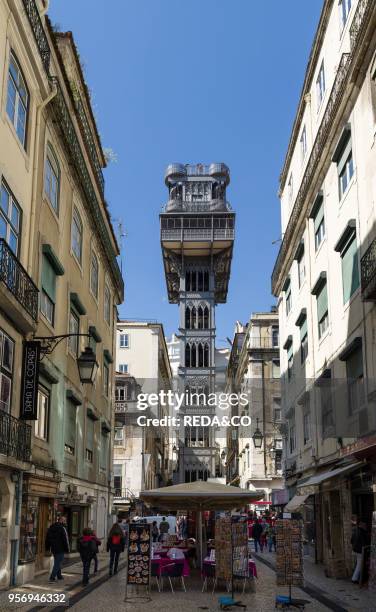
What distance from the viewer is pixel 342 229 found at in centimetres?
1959

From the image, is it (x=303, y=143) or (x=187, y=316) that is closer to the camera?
(x=303, y=143)

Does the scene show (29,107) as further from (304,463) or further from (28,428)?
(304,463)

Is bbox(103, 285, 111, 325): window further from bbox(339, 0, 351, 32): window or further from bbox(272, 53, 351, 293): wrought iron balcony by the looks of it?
bbox(339, 0, 351, 32): window

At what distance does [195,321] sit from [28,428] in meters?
62.5

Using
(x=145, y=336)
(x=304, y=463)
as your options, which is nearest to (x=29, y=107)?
(x=304, y=463)

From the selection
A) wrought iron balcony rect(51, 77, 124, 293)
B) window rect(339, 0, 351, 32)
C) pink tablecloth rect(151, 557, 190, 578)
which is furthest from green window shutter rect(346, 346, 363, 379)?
wrought iron balcony rect(51, 77, 124, 293)

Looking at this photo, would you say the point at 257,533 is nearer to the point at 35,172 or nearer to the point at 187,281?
the point at 35,172

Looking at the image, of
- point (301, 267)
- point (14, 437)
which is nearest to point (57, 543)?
point (14, 437)

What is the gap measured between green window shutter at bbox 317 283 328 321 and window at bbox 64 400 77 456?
335 inches

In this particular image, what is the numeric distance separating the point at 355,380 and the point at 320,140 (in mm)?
8010

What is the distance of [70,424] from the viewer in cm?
2241

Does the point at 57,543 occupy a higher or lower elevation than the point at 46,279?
lower

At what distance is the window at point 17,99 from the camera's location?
607 inches

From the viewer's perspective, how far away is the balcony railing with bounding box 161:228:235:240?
76.4 meters
